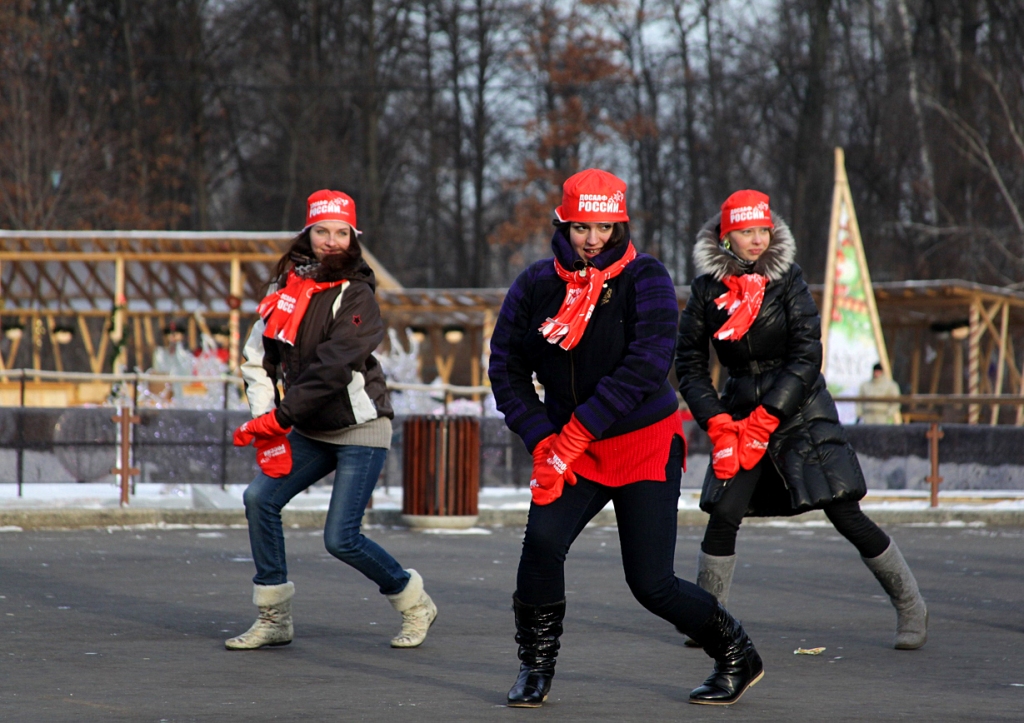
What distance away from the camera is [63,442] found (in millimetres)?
13633

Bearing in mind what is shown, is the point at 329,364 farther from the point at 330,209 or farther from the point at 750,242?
the point at 750,242

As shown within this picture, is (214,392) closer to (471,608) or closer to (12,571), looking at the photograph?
(12,571)

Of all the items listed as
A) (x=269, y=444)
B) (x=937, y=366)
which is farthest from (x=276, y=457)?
(x=937, y=366)

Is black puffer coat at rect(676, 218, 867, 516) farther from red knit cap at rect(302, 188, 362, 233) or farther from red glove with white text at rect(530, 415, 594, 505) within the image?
red knit cap at rect(302, 188, 362, 233)

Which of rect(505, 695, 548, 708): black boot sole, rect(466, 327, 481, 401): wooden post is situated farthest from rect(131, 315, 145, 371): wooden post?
rect(505, 695, 548, 708): black boot sole

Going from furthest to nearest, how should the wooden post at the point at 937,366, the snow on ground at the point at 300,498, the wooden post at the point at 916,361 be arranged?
the wooden post at the point at 937,366
the wooden post at the point at 916,361
the snow on ground at the point at 300,498

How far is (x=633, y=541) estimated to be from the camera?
4852mm

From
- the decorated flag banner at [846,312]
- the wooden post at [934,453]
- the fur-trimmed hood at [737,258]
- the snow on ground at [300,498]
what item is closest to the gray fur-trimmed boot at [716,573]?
the fur-trimmed hood at [737,258]

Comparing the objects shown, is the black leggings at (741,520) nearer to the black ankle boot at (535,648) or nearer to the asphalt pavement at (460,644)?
the asphalt pavement at (460,644)

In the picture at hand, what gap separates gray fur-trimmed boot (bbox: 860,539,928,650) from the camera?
6348 millimetres

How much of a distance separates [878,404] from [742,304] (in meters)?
11.4

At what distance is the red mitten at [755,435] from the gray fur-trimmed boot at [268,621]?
6.75 feet

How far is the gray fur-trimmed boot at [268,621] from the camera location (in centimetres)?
624

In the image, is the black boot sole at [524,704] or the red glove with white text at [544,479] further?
the black boot sole at [524,704]
